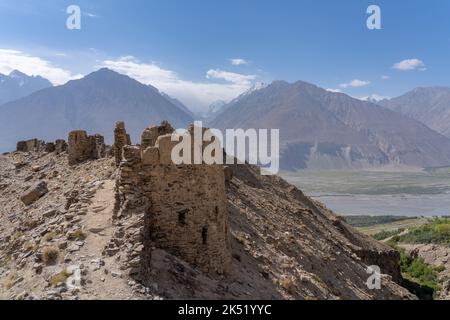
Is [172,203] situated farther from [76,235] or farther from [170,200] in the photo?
[76,235]

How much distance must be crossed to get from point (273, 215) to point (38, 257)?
1945 centimetres

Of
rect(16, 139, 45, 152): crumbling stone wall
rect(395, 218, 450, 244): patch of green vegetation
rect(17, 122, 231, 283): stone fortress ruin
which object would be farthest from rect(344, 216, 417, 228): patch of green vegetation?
rect(17, 122, 231, 283): stone fortress ruin

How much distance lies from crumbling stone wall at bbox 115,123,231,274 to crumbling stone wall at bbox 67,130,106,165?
42.5 feet

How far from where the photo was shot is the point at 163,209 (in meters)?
13.4

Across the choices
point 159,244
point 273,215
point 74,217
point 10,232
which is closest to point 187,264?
point 159,244

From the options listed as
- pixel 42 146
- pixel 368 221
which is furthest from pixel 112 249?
pixel 368 221

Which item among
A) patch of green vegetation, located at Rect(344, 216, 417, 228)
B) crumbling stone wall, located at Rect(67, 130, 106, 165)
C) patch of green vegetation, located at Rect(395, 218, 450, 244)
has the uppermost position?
crumbling stone wall, located at Rect(67, 130, 106, 165)

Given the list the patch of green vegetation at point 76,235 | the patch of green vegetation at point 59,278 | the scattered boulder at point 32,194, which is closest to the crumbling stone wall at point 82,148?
the scattered boulder at point 32,194

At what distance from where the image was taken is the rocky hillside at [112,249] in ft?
36.2

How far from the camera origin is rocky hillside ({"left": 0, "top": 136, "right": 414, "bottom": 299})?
36.2ft

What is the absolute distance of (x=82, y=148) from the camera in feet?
85.8

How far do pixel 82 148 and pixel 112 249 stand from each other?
15.5 metres

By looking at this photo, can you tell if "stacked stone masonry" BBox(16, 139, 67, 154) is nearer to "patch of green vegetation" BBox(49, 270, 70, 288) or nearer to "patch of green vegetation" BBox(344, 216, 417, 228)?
"patch of green vegetation" BBox(49, 270, 70, 288)
